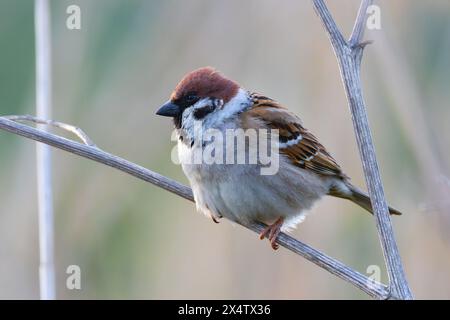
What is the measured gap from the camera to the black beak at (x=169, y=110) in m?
2.58

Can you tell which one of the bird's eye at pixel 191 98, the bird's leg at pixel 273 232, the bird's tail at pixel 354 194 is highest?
the bird's eye at pixel 191 98

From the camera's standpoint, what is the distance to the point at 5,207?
325cm

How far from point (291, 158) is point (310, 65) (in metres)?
0.59

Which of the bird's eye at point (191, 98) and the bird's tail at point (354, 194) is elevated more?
the bird's eye at point (191, 98)

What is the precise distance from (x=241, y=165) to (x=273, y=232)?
278mm

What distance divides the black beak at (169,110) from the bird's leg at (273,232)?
55 cm

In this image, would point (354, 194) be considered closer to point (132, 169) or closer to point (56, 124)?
point (132, 169)

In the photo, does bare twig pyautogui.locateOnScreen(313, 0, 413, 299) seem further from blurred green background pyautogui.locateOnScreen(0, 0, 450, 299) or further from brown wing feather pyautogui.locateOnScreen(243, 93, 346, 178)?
blurred green background pyautogui.locateOnScreen(0, 0, 450, 299)

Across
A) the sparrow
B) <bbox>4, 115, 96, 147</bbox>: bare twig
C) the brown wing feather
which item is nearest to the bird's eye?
the sparrow

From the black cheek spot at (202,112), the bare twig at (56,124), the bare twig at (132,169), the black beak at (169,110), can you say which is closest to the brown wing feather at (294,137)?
the black cheek spot at (202,112)

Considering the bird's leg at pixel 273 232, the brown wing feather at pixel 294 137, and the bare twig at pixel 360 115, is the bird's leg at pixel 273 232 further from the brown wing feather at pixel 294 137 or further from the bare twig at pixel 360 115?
the bare twig at pixel 360 115

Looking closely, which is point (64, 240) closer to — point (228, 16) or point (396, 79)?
point (228, 16)

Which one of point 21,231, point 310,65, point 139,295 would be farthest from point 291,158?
point 21,231

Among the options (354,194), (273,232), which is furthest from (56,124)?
(354,194)
